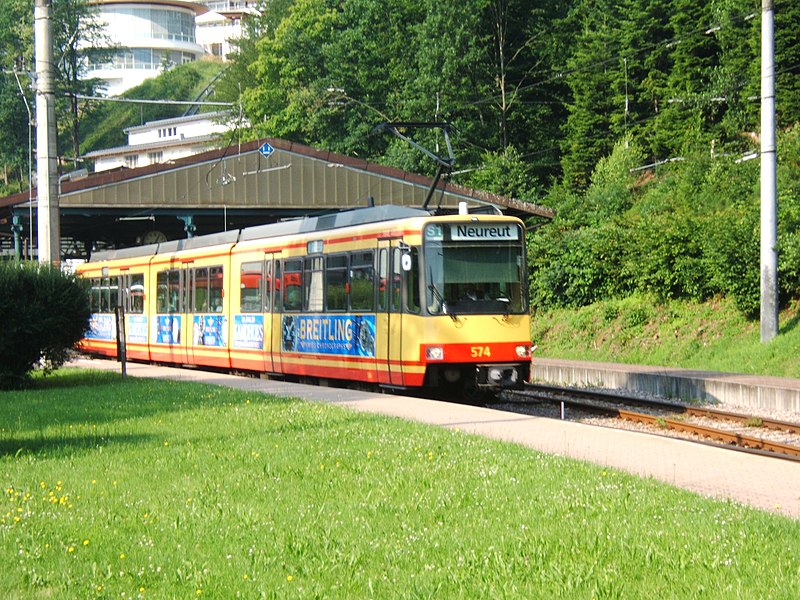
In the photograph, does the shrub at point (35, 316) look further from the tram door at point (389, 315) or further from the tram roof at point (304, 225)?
the tram door at point (389, 315)

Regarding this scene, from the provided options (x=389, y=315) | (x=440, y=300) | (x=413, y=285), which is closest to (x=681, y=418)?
(x=440, y=300)

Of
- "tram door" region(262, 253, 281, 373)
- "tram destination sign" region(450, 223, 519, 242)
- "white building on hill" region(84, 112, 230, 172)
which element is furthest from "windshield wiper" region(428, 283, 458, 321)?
"white building on hill" region(84, 112, 230, 172)

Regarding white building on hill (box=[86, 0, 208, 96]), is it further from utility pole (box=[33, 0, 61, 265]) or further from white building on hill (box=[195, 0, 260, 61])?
utility pole (box=[33, 0, 61, 265])

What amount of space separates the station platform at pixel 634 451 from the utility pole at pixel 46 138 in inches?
280

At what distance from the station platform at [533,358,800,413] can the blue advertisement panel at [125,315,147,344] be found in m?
10.5

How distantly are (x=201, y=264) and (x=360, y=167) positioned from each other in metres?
18.3

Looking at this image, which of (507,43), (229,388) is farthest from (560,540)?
(507,43)

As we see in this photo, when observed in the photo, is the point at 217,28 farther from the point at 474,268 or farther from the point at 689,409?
the point at 689,409

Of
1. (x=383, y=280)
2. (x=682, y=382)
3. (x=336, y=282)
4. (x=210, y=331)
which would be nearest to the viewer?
(x=383, y=280)

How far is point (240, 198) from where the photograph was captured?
147 feet

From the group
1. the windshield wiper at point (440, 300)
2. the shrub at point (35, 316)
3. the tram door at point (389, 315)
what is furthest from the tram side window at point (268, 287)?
the windshield wiper at point (440, 300)

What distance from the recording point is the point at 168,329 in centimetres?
2998

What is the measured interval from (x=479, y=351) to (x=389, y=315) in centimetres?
159

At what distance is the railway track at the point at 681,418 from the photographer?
600 inches
